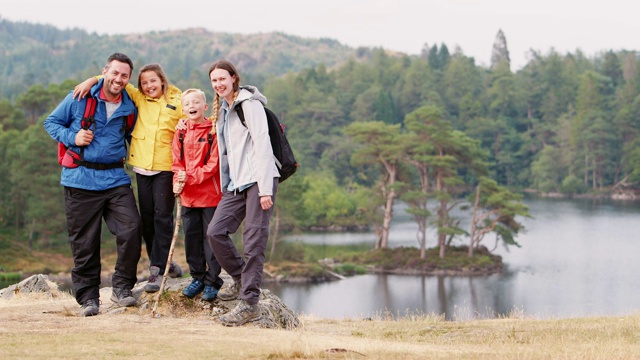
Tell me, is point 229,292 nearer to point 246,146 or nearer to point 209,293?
point 209,293

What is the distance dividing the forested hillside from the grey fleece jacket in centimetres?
3087

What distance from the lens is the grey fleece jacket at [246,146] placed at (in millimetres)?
6234

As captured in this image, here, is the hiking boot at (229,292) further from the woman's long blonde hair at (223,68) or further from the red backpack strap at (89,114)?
the red backpack strap at (89,114)

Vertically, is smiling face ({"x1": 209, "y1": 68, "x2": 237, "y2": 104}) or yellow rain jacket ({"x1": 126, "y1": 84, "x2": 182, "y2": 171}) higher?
smiling face ({"x1": 209, "y1": 68, "x2": 237, "y2": 104})

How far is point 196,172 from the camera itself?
21.6 ft

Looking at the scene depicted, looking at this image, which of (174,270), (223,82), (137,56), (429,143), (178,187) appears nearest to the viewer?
(223,82)

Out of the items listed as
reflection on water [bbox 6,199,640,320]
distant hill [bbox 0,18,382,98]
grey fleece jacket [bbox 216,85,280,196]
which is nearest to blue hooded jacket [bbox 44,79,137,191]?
grey fleece jacket [bbox 216,85,280,196]

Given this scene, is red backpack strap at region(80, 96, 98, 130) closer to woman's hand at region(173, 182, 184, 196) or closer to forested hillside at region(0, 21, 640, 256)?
woman's hand at region(173, 182, 184, 196)

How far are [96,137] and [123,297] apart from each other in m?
1.34

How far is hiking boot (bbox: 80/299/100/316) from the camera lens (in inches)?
269

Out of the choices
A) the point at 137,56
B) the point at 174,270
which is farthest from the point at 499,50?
the point at 174,270

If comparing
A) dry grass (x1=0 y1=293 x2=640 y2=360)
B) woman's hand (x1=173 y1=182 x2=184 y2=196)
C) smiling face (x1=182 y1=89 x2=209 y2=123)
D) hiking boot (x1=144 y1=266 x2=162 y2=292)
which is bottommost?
dry grass (x1=0 y1=293 x2=640 y2=360)

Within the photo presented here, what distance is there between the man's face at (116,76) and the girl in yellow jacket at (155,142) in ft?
0.58

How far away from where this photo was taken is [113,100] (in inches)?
262
